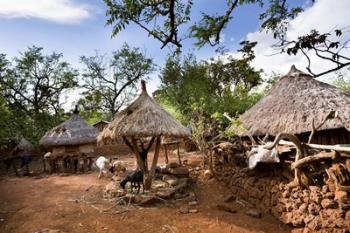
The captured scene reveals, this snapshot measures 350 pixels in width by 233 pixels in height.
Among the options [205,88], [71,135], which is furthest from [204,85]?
[71,135]

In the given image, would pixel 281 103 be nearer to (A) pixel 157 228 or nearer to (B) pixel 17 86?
(A) pixel 157 228

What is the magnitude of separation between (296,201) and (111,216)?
4147 mm

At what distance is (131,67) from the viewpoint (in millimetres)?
26453

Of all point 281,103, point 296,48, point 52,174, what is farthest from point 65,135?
point 296,48

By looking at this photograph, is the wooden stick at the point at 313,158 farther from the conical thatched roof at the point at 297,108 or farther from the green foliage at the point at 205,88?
the green foliage at the point at 205,88

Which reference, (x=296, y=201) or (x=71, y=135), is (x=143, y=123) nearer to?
(x=296, y=201)

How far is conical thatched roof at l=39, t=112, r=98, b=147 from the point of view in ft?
55.1

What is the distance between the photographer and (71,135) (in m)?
16.9

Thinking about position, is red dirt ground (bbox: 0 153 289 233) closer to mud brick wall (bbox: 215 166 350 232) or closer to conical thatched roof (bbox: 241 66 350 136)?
mud brick wall (bbox: 215 166 350 232)

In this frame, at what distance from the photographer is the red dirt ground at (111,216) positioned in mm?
6871

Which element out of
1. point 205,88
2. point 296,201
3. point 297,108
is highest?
point 205,88

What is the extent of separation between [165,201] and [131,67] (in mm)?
19260

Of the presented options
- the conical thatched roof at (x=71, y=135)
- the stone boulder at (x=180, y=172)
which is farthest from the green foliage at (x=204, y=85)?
the stone boulder at (x=180, y=172)

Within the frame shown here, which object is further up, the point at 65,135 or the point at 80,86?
the point at 80,86
